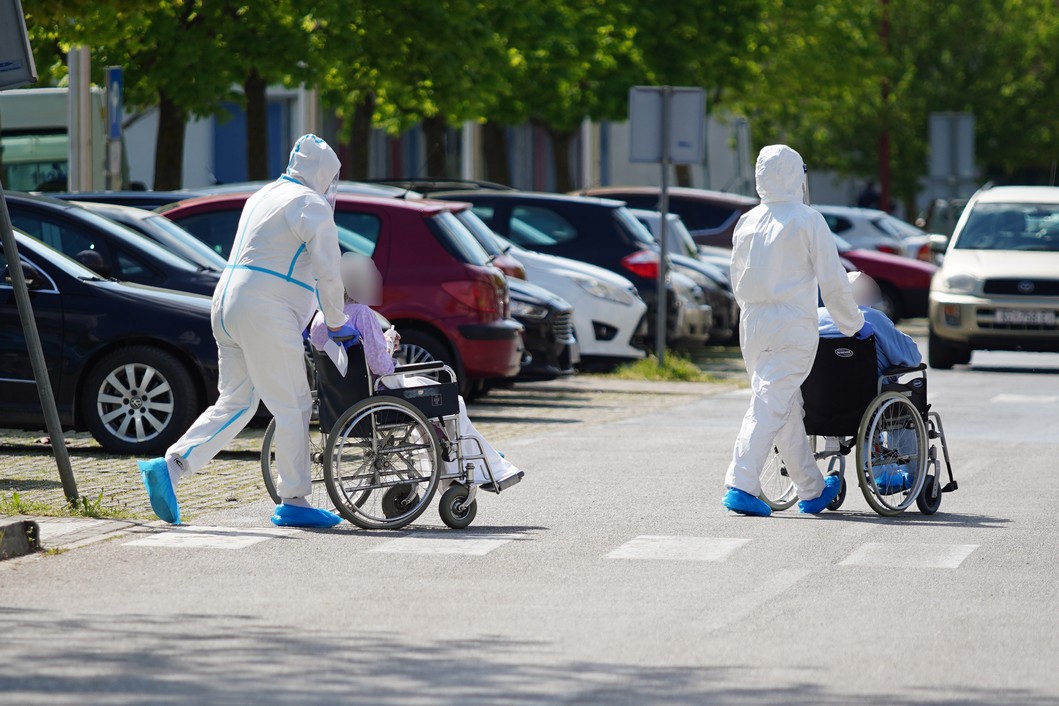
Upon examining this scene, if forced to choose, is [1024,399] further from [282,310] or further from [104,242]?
[282,310]

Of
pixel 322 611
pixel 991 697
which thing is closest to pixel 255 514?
pixel 322 611

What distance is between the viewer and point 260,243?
9.27m

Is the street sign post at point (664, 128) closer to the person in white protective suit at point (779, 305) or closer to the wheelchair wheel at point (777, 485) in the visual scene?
the wheelchair wheel at point (777, 485)

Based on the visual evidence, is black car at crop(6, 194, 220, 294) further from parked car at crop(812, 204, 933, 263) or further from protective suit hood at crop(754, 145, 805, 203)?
parked car at crop(812, 204, 933, 263)

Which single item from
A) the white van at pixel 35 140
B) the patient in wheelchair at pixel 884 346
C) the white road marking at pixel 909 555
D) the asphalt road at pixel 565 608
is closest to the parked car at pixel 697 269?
the white van at pixel 35 140

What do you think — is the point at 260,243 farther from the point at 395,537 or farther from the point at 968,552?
the point at 968,552

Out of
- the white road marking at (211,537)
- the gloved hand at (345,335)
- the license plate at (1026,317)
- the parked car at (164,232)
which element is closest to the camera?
the white road marking at (211,537)

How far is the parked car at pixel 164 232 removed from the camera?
45.0ft

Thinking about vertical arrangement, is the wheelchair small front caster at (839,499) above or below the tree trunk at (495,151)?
below

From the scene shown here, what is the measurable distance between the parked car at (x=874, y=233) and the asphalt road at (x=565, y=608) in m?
19.4

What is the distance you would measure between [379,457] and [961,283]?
13.1 metres

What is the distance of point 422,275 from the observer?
15328 mm

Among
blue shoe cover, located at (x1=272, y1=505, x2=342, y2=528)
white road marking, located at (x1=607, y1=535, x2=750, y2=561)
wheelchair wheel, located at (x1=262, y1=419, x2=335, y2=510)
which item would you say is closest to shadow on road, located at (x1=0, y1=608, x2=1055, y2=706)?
white road marking, located at (x1=607, y1=535, x2=750, y2=561)

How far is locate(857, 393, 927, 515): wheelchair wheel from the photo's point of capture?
9.88m
